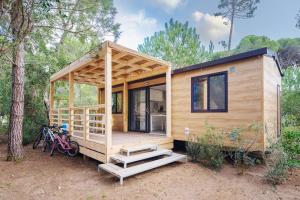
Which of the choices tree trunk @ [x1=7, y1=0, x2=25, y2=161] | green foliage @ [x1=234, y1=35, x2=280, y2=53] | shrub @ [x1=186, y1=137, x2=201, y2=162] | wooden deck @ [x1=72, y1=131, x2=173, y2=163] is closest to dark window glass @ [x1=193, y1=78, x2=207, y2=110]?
shrub @ [x1=186, y1=137, x2=201, y2=162]

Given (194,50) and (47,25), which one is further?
(194,50)

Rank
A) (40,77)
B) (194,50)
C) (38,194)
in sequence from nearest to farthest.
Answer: (38,194) → (40,77) → (194,50)

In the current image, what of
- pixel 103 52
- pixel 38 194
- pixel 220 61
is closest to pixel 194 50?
pixel 220 61

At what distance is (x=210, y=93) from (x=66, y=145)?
4.55 metres

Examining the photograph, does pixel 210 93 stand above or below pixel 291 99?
above

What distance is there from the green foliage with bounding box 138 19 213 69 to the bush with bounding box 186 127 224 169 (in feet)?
33.2

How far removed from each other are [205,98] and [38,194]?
449cm

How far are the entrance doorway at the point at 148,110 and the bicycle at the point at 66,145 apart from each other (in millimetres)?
2868

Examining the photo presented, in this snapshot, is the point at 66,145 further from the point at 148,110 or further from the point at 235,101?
the point at 235,101

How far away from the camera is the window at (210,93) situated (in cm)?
505

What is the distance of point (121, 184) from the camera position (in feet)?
12.1

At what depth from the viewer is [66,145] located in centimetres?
571

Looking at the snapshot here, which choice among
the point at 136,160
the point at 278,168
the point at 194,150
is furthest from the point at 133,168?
the point at 278,168

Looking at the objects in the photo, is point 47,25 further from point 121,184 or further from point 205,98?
point 205,98
